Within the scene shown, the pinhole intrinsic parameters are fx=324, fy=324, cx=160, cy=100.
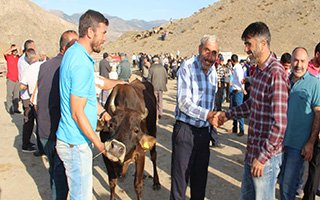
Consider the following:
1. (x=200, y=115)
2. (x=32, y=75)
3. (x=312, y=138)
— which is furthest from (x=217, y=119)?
(x=32, y=75)

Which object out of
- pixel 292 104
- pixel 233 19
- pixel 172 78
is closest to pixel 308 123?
pixel 292 104

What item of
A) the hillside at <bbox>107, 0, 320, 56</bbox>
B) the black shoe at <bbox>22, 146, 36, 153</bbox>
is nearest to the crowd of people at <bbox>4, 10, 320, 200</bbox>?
the black shoe at <bbox>22, 146, 36, 153</bbox>

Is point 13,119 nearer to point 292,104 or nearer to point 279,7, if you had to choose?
point 292,104

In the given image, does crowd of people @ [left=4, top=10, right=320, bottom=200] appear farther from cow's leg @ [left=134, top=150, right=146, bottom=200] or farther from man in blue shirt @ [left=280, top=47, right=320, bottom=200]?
cow's leg @ [left=134, top=150, right=146, bottom=200]

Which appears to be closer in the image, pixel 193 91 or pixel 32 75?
pixel 193 91

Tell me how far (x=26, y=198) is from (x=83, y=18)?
368 cm

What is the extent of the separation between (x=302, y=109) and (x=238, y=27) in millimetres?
47589

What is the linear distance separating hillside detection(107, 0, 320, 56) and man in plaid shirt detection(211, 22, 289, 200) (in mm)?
38049

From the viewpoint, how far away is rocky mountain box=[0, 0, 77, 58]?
88938 mm

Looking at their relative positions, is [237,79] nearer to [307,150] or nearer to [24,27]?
[307,150]

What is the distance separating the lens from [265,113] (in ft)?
9.78

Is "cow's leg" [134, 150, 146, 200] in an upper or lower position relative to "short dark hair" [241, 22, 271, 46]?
lower

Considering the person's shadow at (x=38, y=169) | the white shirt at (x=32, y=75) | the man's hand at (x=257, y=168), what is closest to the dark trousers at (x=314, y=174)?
the man's hand at (x=257, y=168)

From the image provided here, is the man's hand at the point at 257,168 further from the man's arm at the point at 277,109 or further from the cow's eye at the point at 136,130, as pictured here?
the cow's eye at the point at 136,130
